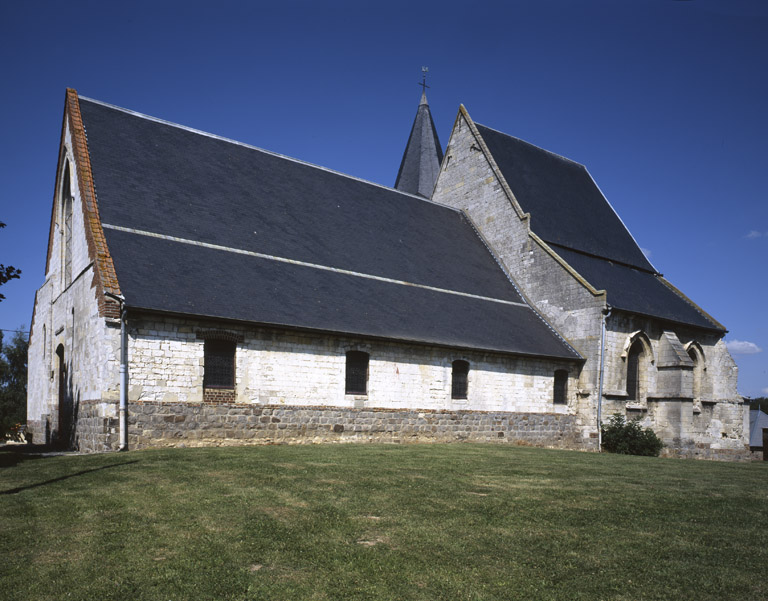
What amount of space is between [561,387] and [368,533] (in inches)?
602

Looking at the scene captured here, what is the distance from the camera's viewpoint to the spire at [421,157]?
32.2 m

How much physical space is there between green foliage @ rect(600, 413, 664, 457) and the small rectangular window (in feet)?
39.5

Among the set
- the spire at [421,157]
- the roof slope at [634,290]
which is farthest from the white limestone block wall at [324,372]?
the spire at [421,157]

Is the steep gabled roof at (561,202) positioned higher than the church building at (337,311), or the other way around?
the steep gabled roof at (561,202)

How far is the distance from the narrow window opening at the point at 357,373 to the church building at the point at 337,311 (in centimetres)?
4

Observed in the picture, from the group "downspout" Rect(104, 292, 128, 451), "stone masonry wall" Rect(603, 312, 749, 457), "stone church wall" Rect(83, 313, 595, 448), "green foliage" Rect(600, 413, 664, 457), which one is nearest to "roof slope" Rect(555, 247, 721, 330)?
"stone masonry wall" Rect(603, 312, 749, 457)

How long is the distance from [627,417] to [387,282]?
921cm

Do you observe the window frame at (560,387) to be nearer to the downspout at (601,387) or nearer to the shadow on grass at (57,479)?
the downspout at (601,387)

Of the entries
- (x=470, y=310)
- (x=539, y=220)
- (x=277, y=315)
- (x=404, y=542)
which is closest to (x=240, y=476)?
(x=404, y=542)

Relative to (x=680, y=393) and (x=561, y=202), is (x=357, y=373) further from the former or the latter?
(x=561, y=202)

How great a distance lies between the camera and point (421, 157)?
1294 inches

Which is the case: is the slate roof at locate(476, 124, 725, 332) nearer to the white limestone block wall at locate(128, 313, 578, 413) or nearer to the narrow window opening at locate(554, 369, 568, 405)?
the narrow window opening at locate(554, 369, 568, 405)

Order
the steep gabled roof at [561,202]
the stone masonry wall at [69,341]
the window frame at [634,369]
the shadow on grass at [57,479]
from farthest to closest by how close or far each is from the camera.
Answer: the steep gabled roof at [561,202], the window frame at [634,369], the stone masonry wall at [69,341], the shadow on grass at [57,479]

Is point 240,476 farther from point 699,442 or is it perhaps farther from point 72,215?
point 699,442
